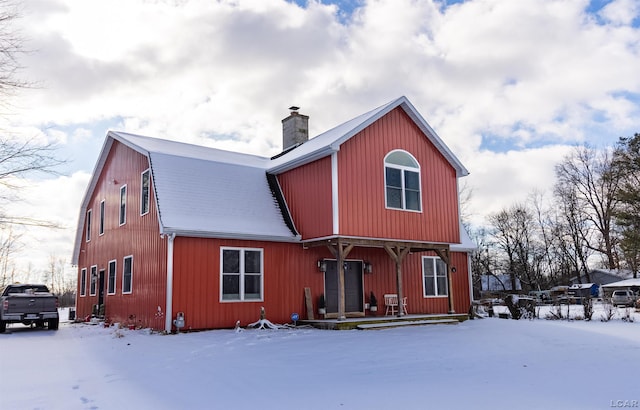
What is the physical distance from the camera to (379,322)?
14.2 metres

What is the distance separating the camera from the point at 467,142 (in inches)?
1133

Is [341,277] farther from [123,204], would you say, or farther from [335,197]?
[123,204]

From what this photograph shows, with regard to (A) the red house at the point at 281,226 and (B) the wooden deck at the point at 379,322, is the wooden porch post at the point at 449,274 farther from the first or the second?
(B) the wooden deck at the point at 379,322

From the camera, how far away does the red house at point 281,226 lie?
13391mm

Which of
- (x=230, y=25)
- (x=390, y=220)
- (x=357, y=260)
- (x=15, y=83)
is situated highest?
(x=230, y=25)

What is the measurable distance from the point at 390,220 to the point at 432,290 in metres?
4.65

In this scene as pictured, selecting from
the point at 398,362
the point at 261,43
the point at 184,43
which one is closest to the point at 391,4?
the point at 261,43

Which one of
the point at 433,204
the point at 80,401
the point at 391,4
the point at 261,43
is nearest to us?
the point at 80,401

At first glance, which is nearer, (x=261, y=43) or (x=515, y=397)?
(x=515, y=397)

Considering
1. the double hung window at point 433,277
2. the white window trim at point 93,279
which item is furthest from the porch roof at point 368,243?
the white window trim at point 93,279

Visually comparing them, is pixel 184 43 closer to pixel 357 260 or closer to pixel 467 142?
pixel 357 260

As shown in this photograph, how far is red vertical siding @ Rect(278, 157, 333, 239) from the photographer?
14.1 metres

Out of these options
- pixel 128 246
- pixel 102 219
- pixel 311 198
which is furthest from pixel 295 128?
pixel 102 219

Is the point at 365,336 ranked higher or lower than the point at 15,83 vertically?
lower
